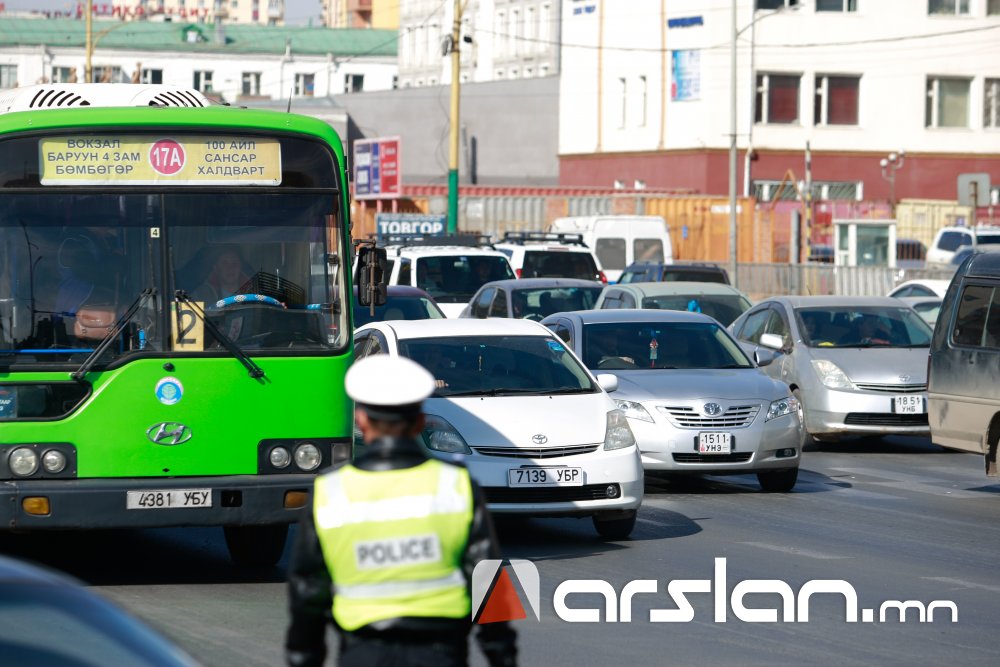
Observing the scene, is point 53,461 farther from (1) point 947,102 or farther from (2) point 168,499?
(1) point 947,102

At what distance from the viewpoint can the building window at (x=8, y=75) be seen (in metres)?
106

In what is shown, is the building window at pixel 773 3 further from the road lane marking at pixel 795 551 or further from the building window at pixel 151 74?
the building window at pixel 151 74

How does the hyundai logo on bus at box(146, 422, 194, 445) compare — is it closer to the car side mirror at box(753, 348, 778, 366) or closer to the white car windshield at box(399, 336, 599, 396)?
the white car windshield at box(399, 336, 599, 396)

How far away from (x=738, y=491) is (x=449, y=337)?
354cm

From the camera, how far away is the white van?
34812mm

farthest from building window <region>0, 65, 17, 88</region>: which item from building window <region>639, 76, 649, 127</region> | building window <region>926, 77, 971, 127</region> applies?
A: building window <region>926, 77, 971, 127</region>

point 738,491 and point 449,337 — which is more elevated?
point 449,337

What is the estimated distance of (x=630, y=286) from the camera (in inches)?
848

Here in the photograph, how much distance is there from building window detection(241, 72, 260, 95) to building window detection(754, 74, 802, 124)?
5728 centimetres

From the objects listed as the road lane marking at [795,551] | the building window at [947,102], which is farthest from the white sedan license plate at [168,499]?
the building window at [947,102]

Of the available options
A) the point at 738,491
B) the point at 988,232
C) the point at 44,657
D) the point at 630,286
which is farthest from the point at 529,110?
the point at 44,657

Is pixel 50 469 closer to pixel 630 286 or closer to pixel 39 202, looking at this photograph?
pixel 39 202

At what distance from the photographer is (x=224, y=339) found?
9711mm

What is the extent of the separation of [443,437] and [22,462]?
3042mm
